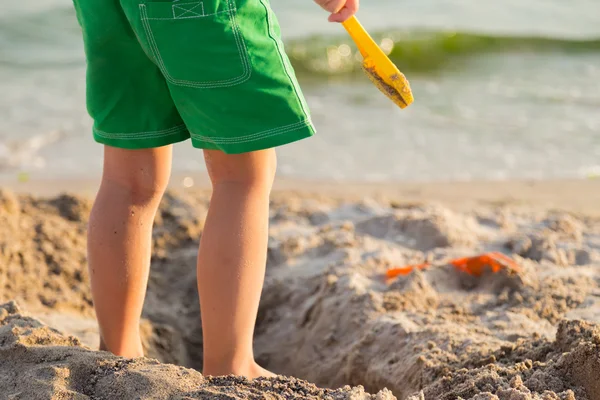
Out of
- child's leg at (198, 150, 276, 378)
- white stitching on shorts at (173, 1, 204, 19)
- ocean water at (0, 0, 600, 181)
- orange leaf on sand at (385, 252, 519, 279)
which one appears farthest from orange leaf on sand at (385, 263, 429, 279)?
ocean water at (0, 0, 600, 181)

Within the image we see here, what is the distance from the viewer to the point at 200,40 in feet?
6.02

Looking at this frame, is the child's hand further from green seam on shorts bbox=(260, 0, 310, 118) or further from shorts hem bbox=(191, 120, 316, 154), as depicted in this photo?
shorts hem bbox=(191, 120, 316, 154)

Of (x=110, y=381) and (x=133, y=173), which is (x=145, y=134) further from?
(x=110, y=381)

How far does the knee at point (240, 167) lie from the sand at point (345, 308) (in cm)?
46

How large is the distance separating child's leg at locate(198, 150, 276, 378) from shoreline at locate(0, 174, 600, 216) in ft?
7.09

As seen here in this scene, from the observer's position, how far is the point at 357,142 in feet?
17.1

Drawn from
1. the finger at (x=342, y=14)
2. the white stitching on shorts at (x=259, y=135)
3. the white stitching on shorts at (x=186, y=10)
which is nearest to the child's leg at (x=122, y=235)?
the white stitching on shorts at (x=259, y=135)

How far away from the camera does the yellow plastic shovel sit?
2029mm

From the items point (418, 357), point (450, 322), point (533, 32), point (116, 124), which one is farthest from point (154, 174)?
point (533, 32)

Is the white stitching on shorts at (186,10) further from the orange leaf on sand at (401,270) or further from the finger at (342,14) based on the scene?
the orange leaf on sand at (401,270)

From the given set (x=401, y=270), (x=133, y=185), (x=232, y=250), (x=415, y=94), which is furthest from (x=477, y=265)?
(x=415, y=94)

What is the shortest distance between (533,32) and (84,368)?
7.26 m

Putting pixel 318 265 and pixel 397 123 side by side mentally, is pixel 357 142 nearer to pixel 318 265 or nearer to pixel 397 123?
pixel 397 123

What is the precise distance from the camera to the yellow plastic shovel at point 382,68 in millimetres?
2029
